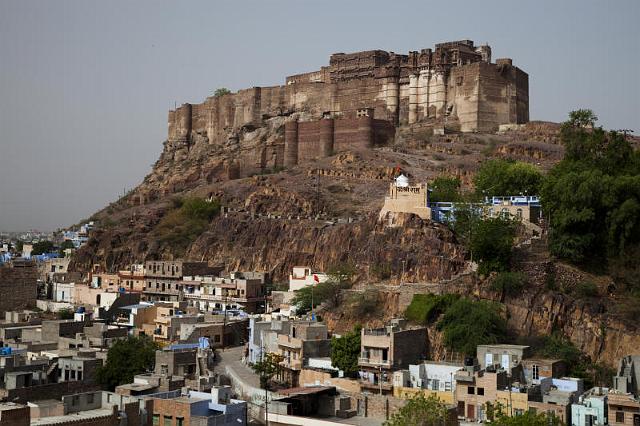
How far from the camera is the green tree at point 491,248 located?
Answer: 141ft

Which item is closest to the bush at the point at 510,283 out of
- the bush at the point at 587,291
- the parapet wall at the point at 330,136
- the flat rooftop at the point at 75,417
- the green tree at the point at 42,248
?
the bush at the point at 587,291

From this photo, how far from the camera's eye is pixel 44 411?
27.4 meters

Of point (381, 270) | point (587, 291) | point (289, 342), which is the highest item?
point (381, 270)

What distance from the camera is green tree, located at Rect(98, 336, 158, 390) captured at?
35156mm

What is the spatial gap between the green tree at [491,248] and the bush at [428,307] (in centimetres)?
254

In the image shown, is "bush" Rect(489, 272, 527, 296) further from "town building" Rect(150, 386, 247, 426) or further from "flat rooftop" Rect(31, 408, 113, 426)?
"flat rooftop" Rect(31, 408, 113, 426)

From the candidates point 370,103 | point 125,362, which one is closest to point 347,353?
point 125,362

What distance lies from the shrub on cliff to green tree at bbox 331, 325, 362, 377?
28871 millimetres

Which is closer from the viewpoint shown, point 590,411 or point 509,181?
point 590,411

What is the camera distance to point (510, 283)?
4153 centimetres

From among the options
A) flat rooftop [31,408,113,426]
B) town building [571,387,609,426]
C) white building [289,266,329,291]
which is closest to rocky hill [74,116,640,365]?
white building [289,266,329,291]

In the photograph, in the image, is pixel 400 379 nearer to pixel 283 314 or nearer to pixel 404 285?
pixel 404 285

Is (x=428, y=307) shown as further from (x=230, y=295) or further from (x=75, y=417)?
(x=75, y=417)

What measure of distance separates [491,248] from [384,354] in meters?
9.23
